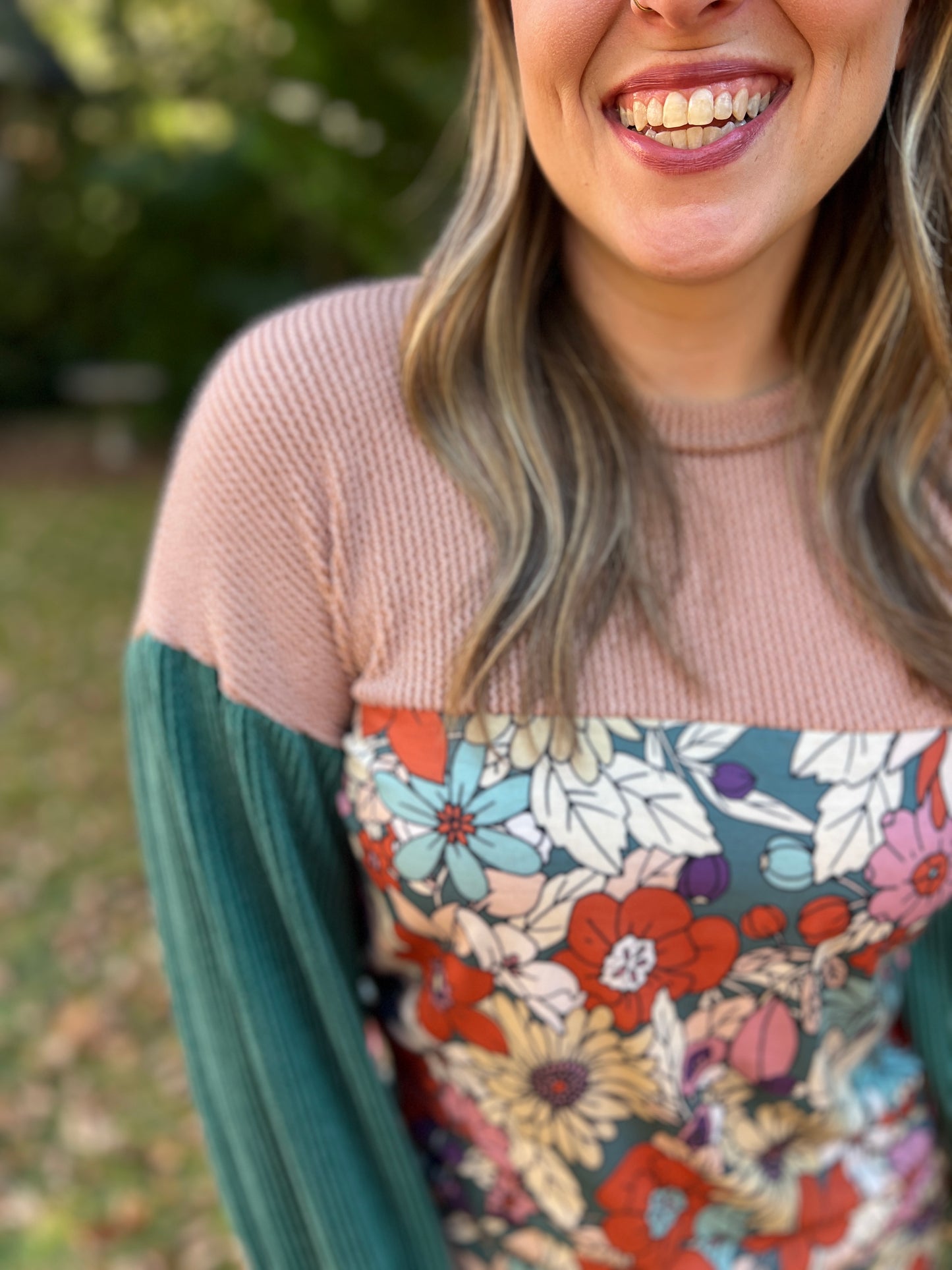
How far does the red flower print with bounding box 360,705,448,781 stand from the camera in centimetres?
135

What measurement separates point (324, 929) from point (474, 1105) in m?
0.33

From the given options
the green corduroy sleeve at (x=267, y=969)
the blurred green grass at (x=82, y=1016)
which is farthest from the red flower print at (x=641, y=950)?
the blurred green grass at (x=82, y=1016)

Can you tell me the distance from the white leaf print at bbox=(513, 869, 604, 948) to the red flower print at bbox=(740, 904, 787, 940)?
0.60 ft

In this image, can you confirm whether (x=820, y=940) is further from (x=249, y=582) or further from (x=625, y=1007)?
(x=249, y=582)

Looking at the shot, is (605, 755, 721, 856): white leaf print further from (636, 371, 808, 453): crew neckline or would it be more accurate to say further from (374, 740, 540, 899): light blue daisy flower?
(636, 371, 808, 453): crew neckline

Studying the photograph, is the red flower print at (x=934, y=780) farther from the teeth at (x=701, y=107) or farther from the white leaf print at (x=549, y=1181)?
the teeth at (x=701, y=107)

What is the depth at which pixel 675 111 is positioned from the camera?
1192 millimetres

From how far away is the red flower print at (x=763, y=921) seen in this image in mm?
1363

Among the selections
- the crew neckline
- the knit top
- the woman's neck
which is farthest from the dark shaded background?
the knit top

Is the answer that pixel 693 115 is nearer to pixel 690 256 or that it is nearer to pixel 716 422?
pixel 690 256

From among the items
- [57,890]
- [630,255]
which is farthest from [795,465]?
[57,890]

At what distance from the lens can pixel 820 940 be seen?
1406 mm

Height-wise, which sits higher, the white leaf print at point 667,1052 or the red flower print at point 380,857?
the red flower print at point 380,857

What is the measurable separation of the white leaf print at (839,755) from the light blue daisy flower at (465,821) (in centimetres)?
33
